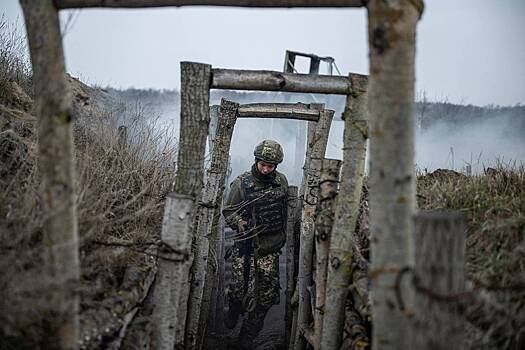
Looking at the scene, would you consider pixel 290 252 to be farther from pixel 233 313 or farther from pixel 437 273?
pixel 437 273

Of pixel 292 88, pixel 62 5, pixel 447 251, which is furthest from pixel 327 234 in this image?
pixel 62 5

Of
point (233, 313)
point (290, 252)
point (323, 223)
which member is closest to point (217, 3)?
point (323, 223)

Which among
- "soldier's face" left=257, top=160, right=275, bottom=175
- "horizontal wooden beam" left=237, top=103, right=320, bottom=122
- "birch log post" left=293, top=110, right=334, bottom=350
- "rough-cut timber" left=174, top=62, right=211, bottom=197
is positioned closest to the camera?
"rough-cut timber" left=174, top=62, right=211, bottom=197

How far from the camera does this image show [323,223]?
12.3 ft

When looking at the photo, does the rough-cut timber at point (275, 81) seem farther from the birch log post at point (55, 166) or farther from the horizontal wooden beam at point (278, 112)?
the horizontal wooden beam at point (278, 112)

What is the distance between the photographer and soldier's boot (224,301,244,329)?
254 inches

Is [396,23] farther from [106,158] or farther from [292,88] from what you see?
[106,158]

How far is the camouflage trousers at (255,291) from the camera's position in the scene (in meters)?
6.32

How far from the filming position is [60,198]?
2.23 m

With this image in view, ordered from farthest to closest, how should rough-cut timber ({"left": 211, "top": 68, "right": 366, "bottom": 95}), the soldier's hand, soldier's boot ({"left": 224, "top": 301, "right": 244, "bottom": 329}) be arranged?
soldier's boot ({"left": 224, "top": 301, "right": 244, "bottom": 329}), the soldier's hand, rough-cut timber ({"left": 211, "top": 68, "right": 366, "bottom": 95})

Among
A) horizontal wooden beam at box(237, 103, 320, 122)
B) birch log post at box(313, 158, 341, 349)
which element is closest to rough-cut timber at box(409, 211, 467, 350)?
birch log post at box(313, 158, 341, 349)

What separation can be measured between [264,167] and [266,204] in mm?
559

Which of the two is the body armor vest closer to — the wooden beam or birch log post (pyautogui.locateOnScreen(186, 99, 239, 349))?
birch log post (pyautogui.locateOnScreen(186, 99, 239, 349))

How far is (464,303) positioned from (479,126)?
17579 millimetres
